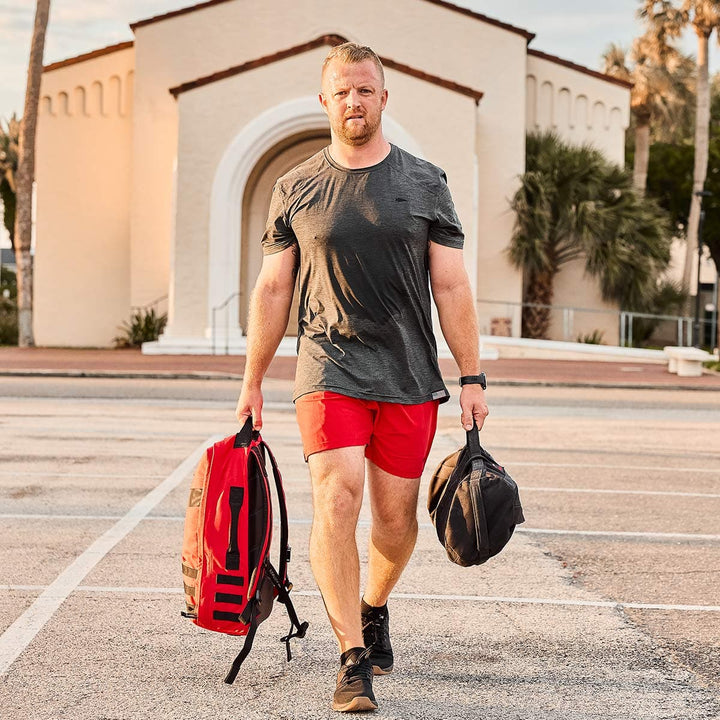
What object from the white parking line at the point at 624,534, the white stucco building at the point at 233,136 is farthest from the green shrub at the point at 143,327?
the white parking line at the point at 624,534

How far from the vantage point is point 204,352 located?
2864 centimetres

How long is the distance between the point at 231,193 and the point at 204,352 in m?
4.00

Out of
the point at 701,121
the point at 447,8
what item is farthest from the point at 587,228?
the point at 701,121

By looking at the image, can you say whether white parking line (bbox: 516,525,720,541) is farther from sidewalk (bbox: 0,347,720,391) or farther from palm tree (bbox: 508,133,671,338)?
palm tree (bbox: 508,133,671,338)

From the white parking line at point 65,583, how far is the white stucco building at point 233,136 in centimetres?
2079

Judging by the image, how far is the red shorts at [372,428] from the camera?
434 cm

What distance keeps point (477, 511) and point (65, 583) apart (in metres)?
2.49

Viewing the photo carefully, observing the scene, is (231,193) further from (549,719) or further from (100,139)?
(549,719)

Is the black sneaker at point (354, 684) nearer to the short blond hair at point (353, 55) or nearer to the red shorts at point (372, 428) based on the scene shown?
the red shorts at point (372, 428)

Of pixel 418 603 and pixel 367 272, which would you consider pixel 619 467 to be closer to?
pixel 418 603

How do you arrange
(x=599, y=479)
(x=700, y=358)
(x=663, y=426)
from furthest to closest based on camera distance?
(x=700, y=358) < (x=663, y=426) < (x=599, y=479)

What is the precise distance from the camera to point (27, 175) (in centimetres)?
3078

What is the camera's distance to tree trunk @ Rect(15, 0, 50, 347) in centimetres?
3078

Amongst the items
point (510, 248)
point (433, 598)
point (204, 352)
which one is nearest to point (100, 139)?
point (204, 352)
